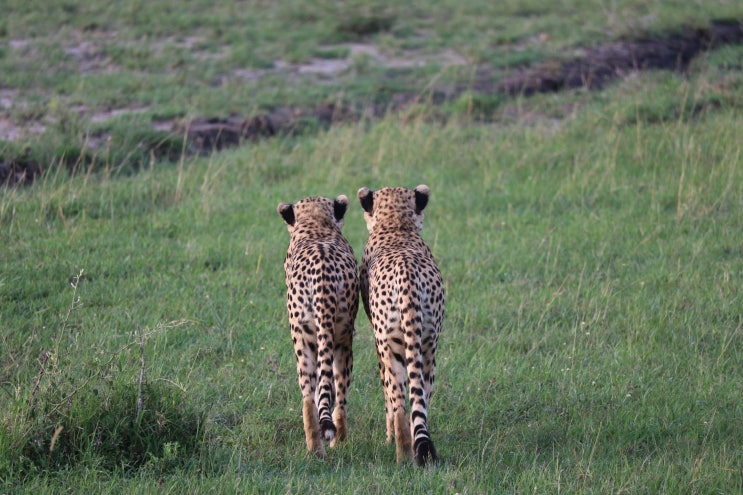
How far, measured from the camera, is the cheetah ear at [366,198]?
5.71 m

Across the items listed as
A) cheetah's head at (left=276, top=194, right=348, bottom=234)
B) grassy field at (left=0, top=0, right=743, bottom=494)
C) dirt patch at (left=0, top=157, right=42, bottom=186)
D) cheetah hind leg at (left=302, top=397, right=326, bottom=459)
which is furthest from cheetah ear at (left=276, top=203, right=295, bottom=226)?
dirt patch at (left=0, top=157, right=42, bottom=186)

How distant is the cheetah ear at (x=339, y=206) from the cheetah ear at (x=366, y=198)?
0.35 ft

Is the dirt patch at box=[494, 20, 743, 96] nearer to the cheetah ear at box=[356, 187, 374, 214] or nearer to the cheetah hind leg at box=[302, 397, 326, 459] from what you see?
the cheetah ear at box=[356, 187, 374, 214]

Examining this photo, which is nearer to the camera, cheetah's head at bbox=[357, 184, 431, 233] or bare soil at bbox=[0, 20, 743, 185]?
cheetah's head at bbox=[357, 184, 431, 233]

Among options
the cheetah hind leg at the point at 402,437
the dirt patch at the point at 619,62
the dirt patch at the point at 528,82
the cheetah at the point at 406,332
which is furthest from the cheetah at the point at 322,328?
the dirt patch at the point at 619,62

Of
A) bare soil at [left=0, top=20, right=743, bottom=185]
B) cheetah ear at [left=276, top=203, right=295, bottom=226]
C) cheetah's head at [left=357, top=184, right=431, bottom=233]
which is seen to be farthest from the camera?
bare soil at [left=0, top=20, right=743, bottom=185]

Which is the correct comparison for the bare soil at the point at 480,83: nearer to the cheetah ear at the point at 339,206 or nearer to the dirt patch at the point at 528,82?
the dirt patch at the point at 528,82

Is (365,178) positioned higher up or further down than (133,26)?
further down

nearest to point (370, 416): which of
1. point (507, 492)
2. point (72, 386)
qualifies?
point (507, 492)

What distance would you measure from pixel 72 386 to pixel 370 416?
1625 millimetres

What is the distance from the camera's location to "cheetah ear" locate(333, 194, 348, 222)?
5646mm

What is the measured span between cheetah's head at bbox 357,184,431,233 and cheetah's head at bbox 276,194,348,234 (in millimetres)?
147

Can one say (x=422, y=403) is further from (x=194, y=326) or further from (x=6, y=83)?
(x=6, y=83)

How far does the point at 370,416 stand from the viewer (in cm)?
536
